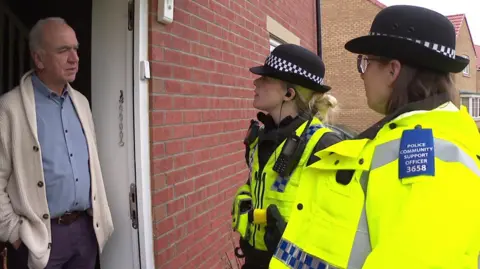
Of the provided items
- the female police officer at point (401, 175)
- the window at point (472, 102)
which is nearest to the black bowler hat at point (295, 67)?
the female police officer at point (401, 175)

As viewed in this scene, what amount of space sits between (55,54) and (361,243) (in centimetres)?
193

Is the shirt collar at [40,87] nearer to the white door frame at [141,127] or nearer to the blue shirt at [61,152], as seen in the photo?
the blue shirt at [61,152]

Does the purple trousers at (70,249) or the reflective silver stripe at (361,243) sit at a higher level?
the reflective silver stripe at (361,243)

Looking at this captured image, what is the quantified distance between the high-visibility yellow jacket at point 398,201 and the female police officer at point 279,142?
0.53 m

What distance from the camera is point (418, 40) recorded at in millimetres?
1246

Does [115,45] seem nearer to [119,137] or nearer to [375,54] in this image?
[119,137]

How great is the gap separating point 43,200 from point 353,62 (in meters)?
19.8

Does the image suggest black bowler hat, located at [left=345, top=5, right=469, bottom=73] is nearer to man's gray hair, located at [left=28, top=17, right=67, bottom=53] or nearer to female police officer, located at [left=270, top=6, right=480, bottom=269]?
female police officer, located at [left=270, top=6, right=480, bottom=269]

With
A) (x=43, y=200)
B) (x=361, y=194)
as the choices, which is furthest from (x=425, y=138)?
(x=43, y=200)

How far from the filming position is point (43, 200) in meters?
2.03

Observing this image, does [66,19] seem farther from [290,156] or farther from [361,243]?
[361,243]

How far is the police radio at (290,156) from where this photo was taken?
1.90m

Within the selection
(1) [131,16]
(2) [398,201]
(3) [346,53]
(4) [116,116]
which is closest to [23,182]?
(4) [116,116]

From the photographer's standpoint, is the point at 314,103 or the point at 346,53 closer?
the point at 314,103
